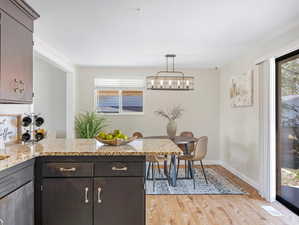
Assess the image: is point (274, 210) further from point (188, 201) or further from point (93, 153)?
point (93, 153)

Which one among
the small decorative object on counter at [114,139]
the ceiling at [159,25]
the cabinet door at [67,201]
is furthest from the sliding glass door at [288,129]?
the cabinet door at [67,201]

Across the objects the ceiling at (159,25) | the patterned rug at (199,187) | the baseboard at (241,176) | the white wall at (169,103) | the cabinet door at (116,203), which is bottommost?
the patterned rug at (199,187)

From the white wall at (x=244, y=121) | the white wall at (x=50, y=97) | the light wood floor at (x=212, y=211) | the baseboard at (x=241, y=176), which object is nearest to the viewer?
the light wood floor at (x=212, y=211)

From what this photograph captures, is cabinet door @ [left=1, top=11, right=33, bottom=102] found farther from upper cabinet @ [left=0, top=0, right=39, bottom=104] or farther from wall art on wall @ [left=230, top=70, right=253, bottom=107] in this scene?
wall art on wall @ [left=230, top=70, right=253, bottom=107]

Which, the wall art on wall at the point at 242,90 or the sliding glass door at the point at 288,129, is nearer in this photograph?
the sliding glass door at the point at 288,129

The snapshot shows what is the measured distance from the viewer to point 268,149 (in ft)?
12.1

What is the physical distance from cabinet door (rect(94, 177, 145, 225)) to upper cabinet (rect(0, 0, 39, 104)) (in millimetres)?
1068

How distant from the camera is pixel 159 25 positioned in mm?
→ 3252

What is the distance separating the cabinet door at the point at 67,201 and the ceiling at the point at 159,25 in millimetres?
1778

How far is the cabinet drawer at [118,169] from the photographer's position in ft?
7.49

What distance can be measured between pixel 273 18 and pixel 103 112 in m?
4.34

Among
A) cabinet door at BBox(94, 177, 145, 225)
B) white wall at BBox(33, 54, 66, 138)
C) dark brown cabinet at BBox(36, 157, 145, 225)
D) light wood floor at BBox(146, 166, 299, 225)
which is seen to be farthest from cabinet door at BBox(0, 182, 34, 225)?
white wall at BBox(33, 54, 66, 138)

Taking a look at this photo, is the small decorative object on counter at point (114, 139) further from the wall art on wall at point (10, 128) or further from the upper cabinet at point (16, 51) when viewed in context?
the wall art on wall at point (10, 128)

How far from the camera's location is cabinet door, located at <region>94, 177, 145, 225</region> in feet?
7.48
